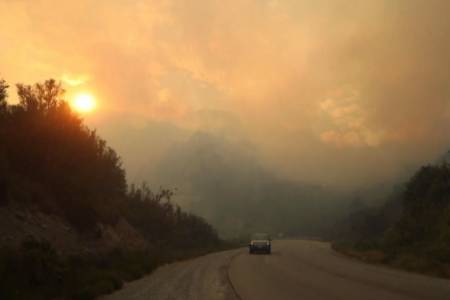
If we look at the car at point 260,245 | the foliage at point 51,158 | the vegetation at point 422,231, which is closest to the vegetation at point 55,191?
the foliage at point 51,158

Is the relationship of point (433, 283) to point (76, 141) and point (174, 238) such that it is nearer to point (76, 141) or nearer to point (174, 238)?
point (76, 141)

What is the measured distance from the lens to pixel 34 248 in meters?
19.7

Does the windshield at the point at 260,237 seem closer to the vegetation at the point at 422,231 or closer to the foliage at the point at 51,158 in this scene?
the vegetation at the point at 422,231

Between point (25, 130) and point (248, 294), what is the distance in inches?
790

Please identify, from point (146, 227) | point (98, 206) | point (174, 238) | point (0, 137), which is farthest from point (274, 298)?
point (174, 238)

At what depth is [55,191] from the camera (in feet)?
101

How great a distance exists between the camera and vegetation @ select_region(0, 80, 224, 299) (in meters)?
17.7

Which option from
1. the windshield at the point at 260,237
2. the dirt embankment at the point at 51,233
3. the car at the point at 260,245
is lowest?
the dirt embankment at the point at 51,233

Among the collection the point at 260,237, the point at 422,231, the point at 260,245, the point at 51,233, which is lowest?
the point at 51,233

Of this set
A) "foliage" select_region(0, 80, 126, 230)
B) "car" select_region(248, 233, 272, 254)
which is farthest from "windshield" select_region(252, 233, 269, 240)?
"foliage" select_region(0, 80, 126, 230)

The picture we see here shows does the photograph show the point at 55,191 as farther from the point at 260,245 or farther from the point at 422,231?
the point at 422,231

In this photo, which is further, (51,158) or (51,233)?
(51,158)

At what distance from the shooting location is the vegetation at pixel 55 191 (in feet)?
58.0

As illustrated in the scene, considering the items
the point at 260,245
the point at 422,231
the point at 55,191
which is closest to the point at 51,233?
the point at 55,191
